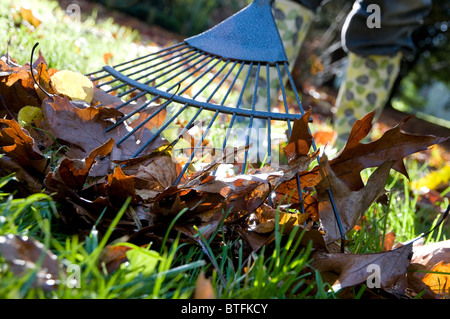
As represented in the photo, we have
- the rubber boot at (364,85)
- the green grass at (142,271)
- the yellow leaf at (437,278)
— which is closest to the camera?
the green grass at (142,271)

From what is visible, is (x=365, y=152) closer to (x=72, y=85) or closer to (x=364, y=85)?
(x=72, y=85)

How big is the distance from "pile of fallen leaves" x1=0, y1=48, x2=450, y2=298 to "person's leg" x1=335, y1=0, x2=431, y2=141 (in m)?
1.82

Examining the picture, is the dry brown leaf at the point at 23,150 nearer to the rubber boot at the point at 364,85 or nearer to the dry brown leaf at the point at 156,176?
the dry brown leaf at the point at 156,176


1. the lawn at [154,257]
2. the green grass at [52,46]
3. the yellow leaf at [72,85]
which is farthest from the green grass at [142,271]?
the green grass at [52,46]

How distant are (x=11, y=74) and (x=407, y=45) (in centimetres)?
243

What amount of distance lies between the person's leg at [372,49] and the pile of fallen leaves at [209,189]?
1.82 meters

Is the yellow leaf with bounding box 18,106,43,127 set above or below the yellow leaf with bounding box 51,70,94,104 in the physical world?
below

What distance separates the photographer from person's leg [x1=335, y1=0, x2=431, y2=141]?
264 cm

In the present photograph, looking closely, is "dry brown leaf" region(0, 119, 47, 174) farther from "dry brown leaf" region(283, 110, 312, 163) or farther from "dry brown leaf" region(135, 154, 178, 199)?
"dry brown leaf" region(283, 110, 312, 163)

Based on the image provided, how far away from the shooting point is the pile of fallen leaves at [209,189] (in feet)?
2.97

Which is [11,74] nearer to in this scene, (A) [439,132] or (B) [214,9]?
(A) [439,132]

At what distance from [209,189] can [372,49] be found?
218cm

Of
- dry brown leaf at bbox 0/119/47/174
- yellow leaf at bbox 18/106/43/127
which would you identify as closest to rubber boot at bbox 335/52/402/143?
yellow leaf at bbox 18/106/43/127
